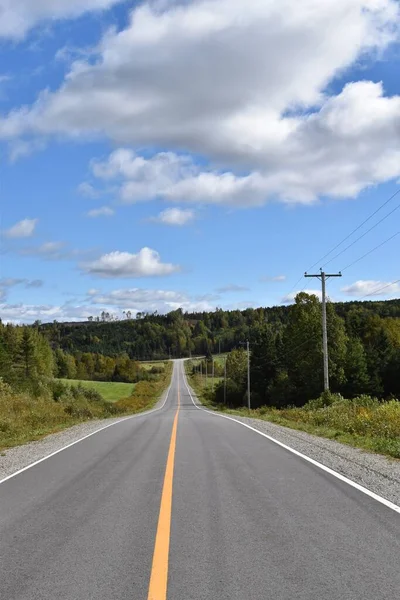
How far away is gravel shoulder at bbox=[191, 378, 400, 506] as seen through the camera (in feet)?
29.2

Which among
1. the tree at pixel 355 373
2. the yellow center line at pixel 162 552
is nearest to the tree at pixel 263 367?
the tree at pixel 355 373

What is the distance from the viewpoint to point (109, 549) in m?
5.64

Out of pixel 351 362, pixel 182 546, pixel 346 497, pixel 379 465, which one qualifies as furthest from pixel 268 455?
pixel 351 362

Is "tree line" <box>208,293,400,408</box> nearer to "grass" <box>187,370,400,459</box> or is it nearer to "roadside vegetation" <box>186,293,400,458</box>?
"roadside vegetation" <box>186,293,400,458</box>

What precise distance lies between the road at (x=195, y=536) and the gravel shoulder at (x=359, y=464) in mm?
479

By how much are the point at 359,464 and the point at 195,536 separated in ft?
21.4

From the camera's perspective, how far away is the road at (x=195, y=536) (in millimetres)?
4594

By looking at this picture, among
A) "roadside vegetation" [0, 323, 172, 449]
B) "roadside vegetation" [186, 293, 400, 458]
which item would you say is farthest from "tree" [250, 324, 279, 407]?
"roadside vegetation" [0, 323, 172, 449]

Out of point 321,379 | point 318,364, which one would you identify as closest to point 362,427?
point 321,379

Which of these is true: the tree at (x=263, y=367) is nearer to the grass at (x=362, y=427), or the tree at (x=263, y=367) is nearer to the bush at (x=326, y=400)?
the bush at (x=326, y=400)

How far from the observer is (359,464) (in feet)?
37.8

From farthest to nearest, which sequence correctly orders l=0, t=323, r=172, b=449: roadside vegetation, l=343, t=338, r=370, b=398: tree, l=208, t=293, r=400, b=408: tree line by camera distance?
1. l=208, t=293, r=400, b=408: tree line
2. l=343, t=338, r=370, b=398: tree
3. l=0, t=323, r=172, b=449: roadside vegetation

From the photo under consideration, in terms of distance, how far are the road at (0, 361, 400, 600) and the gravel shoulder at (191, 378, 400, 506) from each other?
0.48m

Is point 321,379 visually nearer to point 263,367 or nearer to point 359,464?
point 263,367
